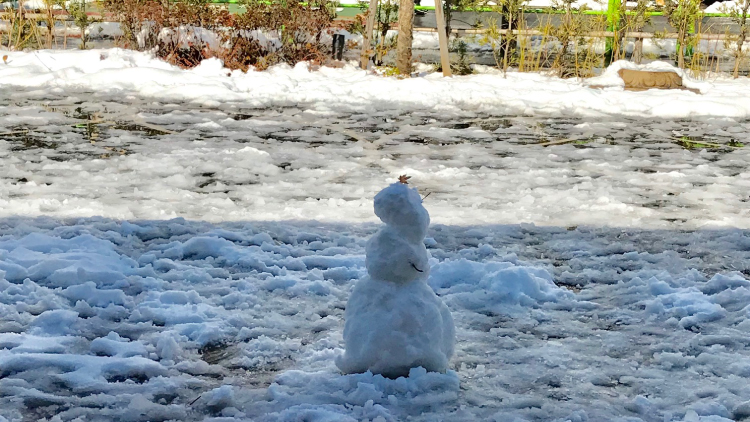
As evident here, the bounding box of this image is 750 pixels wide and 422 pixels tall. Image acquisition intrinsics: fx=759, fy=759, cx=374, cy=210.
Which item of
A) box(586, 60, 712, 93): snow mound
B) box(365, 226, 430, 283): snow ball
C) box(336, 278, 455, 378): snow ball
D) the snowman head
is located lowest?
box(336, 278, 455, 378): snow ball

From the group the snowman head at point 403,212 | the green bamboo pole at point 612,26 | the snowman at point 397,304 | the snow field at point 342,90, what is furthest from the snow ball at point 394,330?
the green bamboo pole at point 612,26

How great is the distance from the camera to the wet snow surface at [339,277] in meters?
2.65

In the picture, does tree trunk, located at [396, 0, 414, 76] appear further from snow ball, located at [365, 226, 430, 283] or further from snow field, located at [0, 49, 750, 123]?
snow ball, located at [365, 226, 430, 283]

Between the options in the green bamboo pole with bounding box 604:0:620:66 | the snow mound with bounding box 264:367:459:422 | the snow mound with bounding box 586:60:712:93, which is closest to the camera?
the snow mound with bounding box 264:367:459:422

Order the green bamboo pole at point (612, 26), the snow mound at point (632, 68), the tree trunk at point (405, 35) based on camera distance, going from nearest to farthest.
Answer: the snow mound at point (632, 68) → the tree trunk at point (405, 35) → the green bamboo pole at point (612, 26)

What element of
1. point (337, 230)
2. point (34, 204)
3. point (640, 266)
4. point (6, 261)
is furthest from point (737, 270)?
point (34, 204)

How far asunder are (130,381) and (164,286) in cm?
98

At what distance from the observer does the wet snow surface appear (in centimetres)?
265

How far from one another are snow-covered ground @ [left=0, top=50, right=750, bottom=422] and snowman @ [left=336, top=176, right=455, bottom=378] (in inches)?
3.1

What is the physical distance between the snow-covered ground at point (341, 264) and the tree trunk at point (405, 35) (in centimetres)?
402

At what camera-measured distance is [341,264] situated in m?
4.07

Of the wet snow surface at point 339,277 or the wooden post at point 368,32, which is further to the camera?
the wooden post at point 368,32

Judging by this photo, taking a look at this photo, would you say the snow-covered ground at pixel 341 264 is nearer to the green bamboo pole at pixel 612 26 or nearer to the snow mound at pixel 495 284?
the snow mound at pixel 495 284

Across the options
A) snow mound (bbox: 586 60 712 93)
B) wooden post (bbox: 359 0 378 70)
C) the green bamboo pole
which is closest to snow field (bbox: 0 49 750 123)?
snow mound (bbox: 586 60 712 93)
